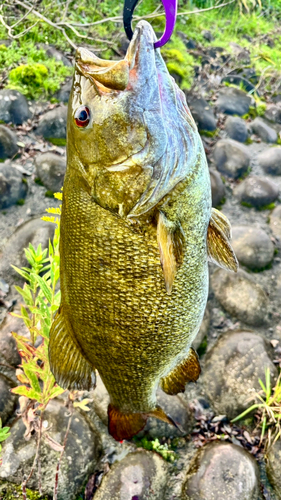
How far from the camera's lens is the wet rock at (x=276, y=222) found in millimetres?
4219

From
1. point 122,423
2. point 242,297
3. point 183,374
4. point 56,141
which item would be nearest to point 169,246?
point 183,374

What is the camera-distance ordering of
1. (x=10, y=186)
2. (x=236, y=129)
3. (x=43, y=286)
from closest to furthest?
(x=43, y=286)
(x=10, y=186)
(x=236, y=129)

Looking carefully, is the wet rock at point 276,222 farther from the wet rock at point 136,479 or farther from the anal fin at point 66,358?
the anal fin at point 66,358

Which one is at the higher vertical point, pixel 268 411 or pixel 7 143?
pixel 7 143

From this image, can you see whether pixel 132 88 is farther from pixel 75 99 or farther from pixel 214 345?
pixel 214 345

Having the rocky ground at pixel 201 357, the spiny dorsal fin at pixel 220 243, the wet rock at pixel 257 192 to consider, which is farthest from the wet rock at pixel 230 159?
the spiny dorsal fin at pixel 220 243

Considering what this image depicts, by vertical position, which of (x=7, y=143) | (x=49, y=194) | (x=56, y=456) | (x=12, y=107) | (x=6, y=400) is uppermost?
(x=12, y=107)

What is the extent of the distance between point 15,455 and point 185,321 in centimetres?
170

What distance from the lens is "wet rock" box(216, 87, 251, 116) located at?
5.84 meters

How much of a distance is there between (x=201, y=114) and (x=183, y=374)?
14.4ft

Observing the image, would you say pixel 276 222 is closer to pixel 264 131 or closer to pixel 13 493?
pixel 264 131

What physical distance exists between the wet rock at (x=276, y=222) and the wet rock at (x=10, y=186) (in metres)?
2.76

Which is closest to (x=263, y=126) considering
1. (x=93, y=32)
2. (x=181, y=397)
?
(x=93, y=32)

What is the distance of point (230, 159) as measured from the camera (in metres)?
4.70
